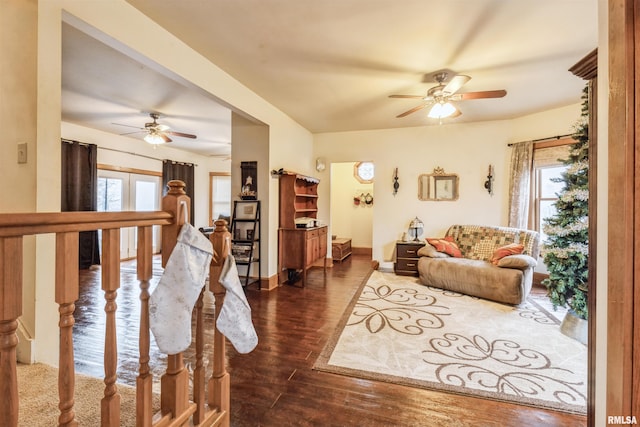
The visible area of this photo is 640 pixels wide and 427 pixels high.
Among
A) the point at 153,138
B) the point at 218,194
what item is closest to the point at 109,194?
the point at 153,138

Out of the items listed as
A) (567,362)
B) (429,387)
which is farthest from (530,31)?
(429,387)

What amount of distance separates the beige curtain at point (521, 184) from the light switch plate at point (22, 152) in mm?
5784

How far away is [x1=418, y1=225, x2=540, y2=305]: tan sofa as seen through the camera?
3506 millimetres

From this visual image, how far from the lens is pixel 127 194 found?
6.14 m

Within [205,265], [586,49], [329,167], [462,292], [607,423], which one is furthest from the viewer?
[329,167]

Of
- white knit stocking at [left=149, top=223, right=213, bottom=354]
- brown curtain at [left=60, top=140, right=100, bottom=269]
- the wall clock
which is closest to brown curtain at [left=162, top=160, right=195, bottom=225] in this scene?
brown curtain at [left=60, top=140, right=100, bottom=269]

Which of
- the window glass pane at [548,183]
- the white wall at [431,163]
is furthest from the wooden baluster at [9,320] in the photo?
the window glass pane at [548,183]

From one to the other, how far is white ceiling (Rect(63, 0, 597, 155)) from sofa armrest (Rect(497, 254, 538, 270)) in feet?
7.05

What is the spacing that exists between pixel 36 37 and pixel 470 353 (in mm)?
3643

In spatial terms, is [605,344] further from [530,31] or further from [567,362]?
[530,31]

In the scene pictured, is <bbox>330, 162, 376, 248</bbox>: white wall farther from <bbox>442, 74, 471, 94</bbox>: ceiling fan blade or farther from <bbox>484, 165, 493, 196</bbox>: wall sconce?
<bbox>442, 74, 471, 94</bbox>: ceiling fan blade

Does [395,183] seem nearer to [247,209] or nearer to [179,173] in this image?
[247,209]

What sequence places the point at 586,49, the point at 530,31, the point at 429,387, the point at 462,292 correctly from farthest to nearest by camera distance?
1. the point at 462,292
2. the point at 586,49
3. the point at 530,31
4. the point at 429,387

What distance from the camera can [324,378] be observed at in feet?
6.55
